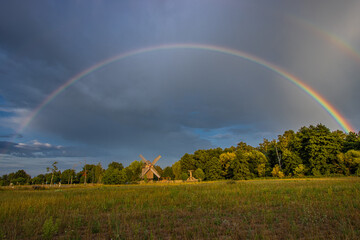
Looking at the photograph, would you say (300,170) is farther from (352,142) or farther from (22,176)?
(22,176)

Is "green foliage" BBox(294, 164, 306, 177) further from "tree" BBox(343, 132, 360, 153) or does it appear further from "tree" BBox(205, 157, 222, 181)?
"tree" BBox(205, 157, 222, 181)

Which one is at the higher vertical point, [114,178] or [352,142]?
[352,142]

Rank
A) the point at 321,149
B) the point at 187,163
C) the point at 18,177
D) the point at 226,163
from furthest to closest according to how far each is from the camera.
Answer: the point at 18,177, the point at 187,163, the point at 226,163, the point at 321,149

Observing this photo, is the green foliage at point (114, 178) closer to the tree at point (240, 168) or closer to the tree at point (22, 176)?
the tree at point (240, 168)

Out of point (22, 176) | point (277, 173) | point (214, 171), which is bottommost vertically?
point (277, 173)

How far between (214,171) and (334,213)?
6334 centimetres

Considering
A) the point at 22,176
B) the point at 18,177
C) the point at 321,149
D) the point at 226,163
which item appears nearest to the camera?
the point at 321,149

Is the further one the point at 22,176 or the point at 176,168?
the point at 22,176

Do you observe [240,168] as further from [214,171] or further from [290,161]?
[290,161]

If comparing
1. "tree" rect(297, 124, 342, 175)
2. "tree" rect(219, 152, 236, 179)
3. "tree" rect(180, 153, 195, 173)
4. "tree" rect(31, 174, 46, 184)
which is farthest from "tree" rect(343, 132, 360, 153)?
"tree" rect(31, 174, 46, 184)

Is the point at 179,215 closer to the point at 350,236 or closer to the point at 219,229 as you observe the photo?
the point at 219,229

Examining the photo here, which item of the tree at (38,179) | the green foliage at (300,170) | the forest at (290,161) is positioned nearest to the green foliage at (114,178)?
the forest at (290,161)

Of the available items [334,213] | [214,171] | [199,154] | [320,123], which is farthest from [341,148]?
[334,213]

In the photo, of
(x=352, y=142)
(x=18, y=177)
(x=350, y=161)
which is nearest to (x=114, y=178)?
(x=350, y=161)
